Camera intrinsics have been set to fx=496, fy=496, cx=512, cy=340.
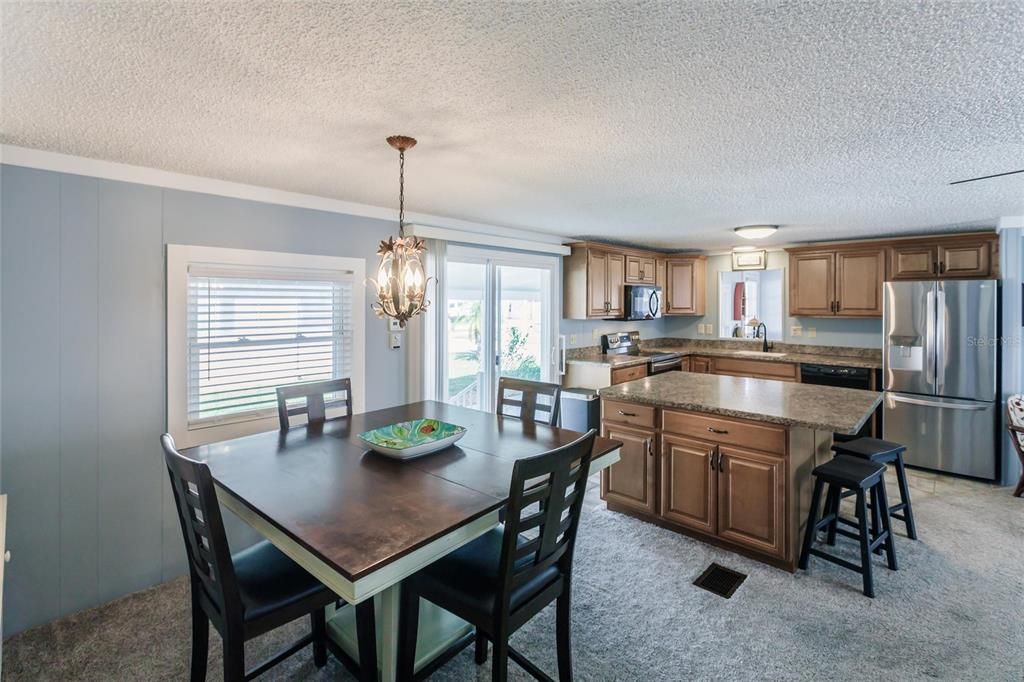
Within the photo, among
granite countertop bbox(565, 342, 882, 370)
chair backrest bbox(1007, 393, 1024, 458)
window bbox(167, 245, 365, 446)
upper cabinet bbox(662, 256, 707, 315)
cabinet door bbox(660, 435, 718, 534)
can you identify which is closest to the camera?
window bbox(167, 245, 365, 446)

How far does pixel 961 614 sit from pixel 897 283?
315 cm

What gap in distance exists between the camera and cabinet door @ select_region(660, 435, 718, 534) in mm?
2975

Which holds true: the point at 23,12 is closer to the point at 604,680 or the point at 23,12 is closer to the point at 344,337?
the point at 344,337

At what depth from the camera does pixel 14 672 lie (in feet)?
6.65

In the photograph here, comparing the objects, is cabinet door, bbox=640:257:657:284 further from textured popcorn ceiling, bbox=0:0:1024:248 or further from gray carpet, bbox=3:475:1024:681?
gray carpet, bbox=3:475:1024:681

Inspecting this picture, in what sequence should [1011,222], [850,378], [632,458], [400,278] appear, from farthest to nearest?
[850,378]
[1011,222]
[632,458]
[400,278]

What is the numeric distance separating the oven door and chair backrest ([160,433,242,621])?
468 centimetres

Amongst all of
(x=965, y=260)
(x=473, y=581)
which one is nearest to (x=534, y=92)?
(x=473, y=581)

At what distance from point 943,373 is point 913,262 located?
111cm

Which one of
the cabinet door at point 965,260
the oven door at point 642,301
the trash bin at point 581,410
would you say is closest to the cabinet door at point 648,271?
the oven door at point 642,301

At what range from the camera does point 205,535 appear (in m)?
1.52

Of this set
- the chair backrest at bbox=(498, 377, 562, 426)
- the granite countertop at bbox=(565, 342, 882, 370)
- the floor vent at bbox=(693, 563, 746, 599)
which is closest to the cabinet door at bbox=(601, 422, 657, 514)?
the floor vent at bbox=(693, 563, 746, 599)

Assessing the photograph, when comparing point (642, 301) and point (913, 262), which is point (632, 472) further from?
point (913, 262)

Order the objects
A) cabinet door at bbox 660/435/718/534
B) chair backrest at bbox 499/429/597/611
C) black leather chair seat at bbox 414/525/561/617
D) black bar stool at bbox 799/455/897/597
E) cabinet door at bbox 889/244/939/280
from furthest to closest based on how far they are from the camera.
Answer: cabinet door at bbox 889/244/939/280 → cabinet door at bbox 660/435/718/534 → black bar stool at bbox 799/455/897/597 → black leather chair seat at bbox 414/525/561/617 → chair backrest at bbox 499/429/597/611
